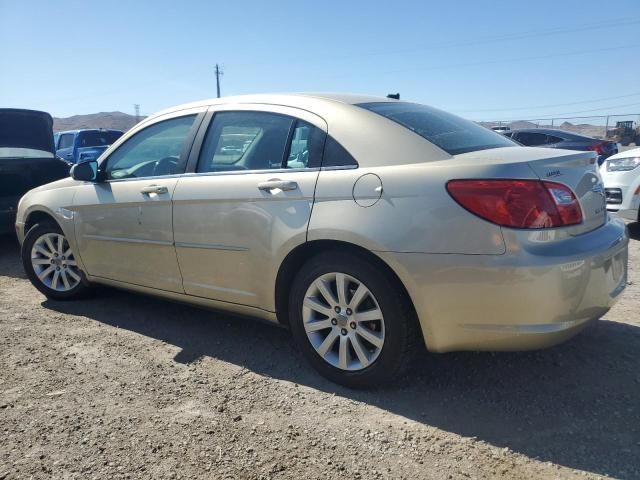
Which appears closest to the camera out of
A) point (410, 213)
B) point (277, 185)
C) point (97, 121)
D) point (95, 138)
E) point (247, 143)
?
point (410, 213)

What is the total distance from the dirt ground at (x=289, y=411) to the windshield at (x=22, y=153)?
158 inches

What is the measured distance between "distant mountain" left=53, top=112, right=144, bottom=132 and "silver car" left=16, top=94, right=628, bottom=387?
332 feet

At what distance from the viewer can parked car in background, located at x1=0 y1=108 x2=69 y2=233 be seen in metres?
6.68

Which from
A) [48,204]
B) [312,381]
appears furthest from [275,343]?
[48,204]

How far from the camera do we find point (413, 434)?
2.50 metres

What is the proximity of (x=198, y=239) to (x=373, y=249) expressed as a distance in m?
1.30

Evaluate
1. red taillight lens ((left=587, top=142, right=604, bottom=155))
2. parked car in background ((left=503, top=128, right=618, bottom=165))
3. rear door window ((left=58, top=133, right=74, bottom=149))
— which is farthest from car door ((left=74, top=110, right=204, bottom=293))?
rear door window ((left=58, top=133, right=74, bottom=149))

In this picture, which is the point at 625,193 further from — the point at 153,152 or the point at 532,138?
the point at 532,138

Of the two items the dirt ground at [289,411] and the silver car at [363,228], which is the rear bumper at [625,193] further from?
the silver car at [363,228]

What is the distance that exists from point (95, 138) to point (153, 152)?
12.6m

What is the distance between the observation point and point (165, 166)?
3.74 meters

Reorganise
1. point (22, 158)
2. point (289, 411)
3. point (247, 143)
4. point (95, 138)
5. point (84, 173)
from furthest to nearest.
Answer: point (95, 138)
point (22, 158)
point (84, 173)
point (247, 143)
point (289, 411)

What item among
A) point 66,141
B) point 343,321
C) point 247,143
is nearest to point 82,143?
point 66,141

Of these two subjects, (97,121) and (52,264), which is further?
(97,121)
